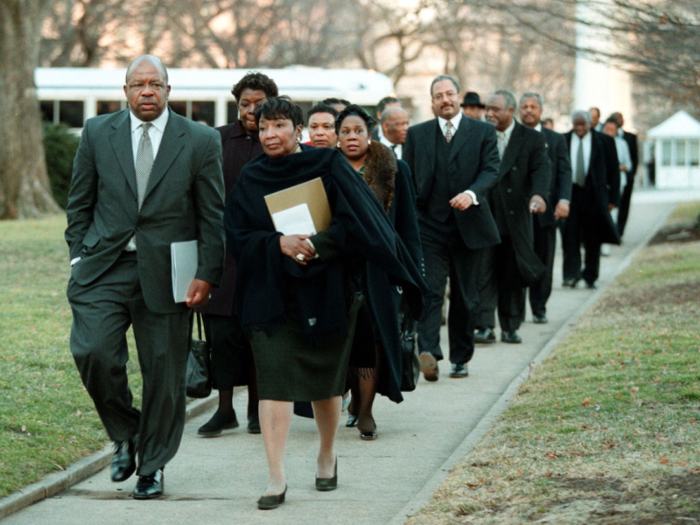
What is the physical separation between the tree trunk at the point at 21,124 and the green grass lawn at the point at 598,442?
1444 cm

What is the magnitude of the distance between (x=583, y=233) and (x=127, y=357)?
10.4 m

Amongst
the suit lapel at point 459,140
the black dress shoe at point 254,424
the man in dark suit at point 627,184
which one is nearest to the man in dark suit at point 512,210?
the suit lapel at point 459,140

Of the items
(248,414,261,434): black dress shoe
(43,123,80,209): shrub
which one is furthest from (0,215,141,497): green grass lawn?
(43,123,80,209): shrub

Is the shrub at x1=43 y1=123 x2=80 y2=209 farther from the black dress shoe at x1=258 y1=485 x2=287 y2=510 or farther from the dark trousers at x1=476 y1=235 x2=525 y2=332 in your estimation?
the black dress shoe at x1=258 y1=485 x2=287 y2=510

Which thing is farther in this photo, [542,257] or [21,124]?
[21,124]

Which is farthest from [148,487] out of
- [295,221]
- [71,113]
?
[71,113]

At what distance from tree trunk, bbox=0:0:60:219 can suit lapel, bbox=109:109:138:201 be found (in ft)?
56.9

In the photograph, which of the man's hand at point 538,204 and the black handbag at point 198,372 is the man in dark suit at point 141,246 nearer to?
the black handbag at point 198,372

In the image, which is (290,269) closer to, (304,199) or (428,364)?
(304,199)

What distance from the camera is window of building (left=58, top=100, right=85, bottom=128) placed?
3234cm

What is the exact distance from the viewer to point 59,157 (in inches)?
1113

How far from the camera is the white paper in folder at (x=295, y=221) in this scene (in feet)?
18.3

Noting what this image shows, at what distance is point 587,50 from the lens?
1478cm

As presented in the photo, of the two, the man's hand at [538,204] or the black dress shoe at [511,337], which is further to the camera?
the black dress shoe at [511,337]
